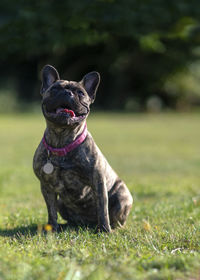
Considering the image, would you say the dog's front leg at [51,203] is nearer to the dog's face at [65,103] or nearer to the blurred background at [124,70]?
the dog's face at [65,103]

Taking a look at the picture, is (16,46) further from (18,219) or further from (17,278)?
(17,278)

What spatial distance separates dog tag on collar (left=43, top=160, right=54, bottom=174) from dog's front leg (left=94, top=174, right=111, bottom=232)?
0.51 metres

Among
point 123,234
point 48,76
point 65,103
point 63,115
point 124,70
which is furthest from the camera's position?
point 124,70

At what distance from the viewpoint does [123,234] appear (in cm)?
484

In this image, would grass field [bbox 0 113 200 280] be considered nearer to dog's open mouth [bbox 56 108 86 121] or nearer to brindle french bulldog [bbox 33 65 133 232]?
brindle french bulldog [bbox 33 65 133 232]

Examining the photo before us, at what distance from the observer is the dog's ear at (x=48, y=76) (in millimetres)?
5077

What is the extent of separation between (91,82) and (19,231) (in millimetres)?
1839

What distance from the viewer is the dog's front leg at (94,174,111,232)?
4875mm

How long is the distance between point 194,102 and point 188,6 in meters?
20.3

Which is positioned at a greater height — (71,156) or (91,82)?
(91,82)

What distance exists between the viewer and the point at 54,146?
194 inches

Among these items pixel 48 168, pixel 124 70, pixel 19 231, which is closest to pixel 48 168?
pixel 48 168

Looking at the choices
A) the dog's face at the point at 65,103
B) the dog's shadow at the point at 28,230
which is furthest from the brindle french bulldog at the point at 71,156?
the dog's shadow at the point at 28,230

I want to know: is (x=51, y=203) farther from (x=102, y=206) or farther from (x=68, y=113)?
(x=68, y=113)
